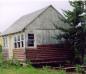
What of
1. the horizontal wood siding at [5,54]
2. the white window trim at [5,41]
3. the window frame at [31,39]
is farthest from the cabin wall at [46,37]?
the white window trim at [5,41]

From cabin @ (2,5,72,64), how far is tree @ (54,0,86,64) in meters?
1.02

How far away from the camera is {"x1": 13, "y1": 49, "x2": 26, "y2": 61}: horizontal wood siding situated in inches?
1289

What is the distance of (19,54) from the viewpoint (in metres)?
34.1

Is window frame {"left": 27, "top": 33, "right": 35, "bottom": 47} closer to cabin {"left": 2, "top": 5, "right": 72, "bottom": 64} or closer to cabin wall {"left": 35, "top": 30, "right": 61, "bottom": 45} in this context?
cabin {"left": 2, "top": 5, "right": 72, "bottom": 64}

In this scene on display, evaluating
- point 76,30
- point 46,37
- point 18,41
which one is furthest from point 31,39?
point 76,30

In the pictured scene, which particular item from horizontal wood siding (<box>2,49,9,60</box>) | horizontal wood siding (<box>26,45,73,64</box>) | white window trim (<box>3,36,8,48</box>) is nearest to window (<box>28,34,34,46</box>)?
horizontal wood siding (<box>26,45,73,64</box>)

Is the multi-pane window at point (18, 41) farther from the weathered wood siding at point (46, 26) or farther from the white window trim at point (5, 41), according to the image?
the white window trim at point (5, 41)

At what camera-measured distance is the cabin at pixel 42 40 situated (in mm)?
32531

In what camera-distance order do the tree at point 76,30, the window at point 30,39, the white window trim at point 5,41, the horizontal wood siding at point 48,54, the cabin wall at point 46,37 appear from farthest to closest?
the white window trim at point 5,41 → the cabin wall at point 46,37 → the window at point 30,39 → the horizontal wood siding at point 48,54 → the tree at point 76,30

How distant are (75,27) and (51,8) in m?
3.76

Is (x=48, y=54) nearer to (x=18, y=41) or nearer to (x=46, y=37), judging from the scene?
(x=46, y=37)

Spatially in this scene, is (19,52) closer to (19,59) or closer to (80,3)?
(19,59)

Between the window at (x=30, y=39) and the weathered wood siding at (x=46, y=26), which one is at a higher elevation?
the weathered wood siding at (x=46, y=26)

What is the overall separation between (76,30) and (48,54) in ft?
12.5
